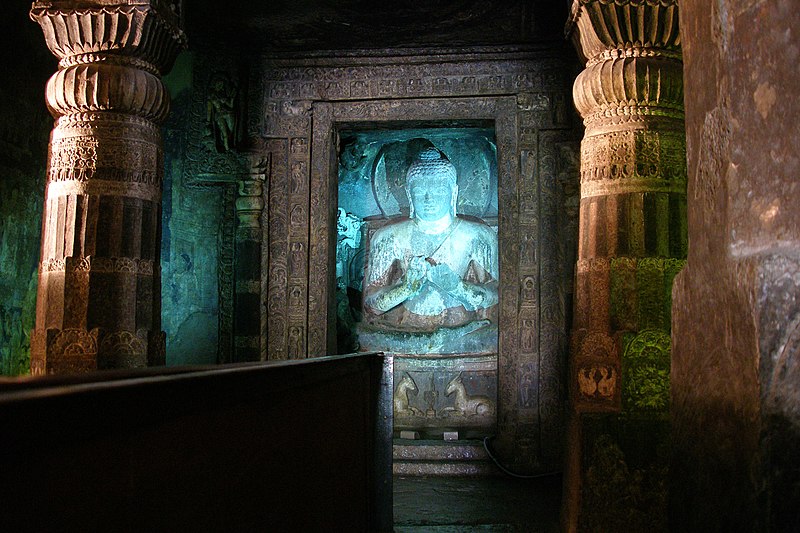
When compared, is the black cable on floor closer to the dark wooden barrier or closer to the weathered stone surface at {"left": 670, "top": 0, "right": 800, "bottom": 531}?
the dark wooden barrier

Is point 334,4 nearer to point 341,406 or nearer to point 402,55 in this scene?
point 402,55

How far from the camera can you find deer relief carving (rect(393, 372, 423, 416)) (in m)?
6.78

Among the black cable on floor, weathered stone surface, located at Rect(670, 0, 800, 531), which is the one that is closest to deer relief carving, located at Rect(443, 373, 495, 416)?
the black cable on floor

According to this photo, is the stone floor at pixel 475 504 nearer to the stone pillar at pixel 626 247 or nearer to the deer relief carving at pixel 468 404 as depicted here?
the stone pillar at pixel 626 247

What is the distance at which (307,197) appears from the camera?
6195 millimetres

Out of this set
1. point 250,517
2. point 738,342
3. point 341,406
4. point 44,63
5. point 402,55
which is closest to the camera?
point 738,342

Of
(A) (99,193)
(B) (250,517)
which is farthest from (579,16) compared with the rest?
(B) (250,517)

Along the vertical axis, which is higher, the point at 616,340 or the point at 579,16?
the point at 579,16

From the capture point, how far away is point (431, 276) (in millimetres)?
7527

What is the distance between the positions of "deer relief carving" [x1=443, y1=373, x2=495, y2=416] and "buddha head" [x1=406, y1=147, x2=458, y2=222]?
1.87 metres

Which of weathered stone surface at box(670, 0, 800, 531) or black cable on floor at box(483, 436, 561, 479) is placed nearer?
weathered stone surface at box(670, 0, 800, 531)

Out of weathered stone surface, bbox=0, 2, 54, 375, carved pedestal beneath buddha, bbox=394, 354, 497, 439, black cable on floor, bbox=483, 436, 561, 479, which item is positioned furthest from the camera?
carved pedestal beneath buddha, bbox=394, 354, 497, 439

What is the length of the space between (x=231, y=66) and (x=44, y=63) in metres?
1.53

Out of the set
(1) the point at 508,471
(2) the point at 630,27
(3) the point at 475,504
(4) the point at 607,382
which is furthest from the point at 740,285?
(1) the point at 508,471
